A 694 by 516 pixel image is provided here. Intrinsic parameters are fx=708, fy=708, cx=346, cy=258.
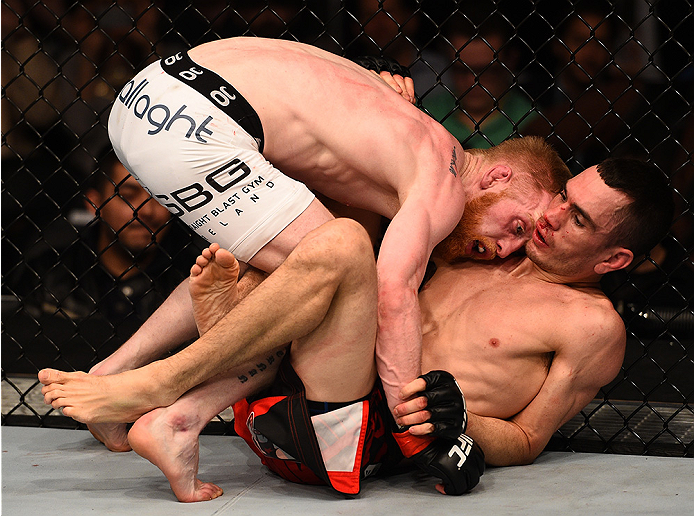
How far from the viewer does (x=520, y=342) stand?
1.71 meters

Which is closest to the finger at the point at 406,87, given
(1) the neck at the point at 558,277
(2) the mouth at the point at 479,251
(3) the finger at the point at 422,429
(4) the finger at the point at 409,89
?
(4) the finger at the point at 409,89

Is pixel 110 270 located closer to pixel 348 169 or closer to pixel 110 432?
pixel 110 432

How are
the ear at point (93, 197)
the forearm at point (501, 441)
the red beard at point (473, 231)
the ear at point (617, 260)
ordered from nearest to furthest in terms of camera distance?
the forearm at point (501, 441), the ear at point (617, 260), the red beard at point (473, 231), the ear at point (93, 197)

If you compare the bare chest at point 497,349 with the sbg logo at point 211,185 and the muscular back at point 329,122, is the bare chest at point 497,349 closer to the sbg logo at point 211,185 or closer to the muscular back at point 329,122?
the muscular back at point 329,122

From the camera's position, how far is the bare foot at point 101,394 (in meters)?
1.43

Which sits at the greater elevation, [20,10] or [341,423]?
[20,10]

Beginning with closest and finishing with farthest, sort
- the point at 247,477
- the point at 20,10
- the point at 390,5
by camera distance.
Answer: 1. the point at 247,477
2. the point at 390,5
3. the point at 20,10

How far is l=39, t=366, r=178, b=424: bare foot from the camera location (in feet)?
4.68

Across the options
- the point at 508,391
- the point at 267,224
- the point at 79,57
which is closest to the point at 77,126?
the point at 79,57

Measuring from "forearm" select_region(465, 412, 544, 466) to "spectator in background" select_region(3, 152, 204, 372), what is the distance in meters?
1.17

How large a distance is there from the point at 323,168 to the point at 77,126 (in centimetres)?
141

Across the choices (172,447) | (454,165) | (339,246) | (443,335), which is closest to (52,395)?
(172,447)

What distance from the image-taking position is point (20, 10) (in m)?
2.54

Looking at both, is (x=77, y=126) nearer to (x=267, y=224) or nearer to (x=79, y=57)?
(x=79, y=57)
